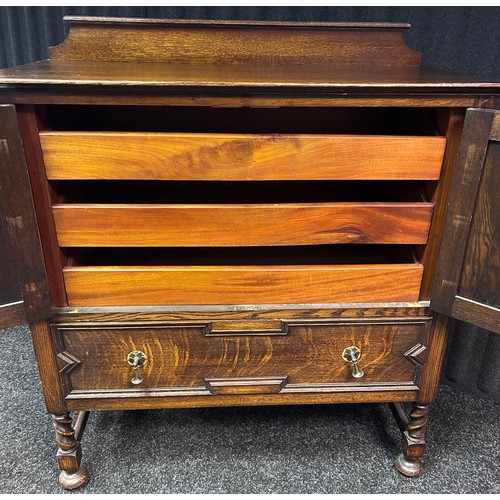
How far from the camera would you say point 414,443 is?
0.90m

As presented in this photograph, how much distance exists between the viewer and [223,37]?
92 cm

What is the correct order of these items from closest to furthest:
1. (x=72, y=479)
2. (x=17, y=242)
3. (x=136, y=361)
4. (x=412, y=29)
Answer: (x=17, y=242) < (x=136, y=361) < (x=72, y=479) < (x=412, y=29)

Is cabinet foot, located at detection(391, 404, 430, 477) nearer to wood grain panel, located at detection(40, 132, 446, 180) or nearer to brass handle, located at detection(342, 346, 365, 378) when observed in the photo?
brass handle, located at detection(342, 346, 365, 378)

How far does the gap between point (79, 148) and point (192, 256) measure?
31 centimetres

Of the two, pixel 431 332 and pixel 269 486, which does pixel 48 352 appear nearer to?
pixel 269 486

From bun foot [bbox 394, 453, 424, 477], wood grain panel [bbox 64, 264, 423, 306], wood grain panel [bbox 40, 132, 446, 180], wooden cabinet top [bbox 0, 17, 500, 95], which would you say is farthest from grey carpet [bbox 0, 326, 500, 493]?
wooden cabinet top [bbox 0, 17, 500, 95]

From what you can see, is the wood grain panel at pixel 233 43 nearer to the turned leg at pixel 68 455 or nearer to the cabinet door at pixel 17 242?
the cabinet door at pixel 17 242

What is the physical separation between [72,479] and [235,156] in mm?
685

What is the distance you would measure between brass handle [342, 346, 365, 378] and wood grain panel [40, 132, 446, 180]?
0.99 feet

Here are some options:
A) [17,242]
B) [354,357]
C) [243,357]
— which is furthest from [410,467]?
[17,242]

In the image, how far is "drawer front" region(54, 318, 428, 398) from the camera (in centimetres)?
78

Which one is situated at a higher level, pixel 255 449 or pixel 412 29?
pixel 412 29

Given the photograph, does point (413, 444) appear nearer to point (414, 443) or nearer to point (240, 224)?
point (414, 443)
